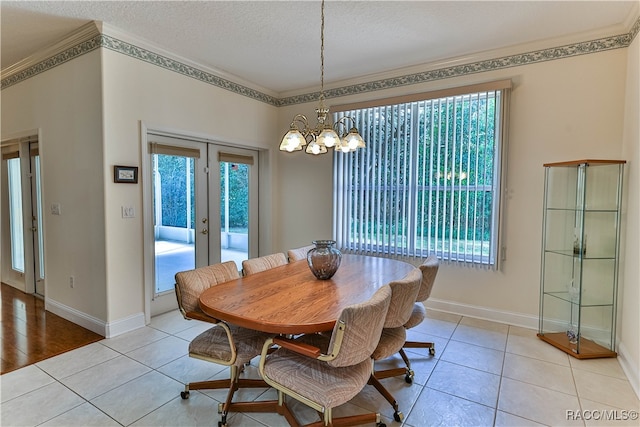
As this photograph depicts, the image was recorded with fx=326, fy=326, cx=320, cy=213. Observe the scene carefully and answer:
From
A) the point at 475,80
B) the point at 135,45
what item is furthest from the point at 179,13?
the point at 475,80

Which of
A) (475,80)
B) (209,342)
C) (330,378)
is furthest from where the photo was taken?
(475,80)

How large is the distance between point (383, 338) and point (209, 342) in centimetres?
111

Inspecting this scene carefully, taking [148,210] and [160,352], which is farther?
[148,210]

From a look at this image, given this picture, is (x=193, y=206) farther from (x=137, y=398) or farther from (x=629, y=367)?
(x=629, y=367)

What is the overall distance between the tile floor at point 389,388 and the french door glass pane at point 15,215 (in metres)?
2.77

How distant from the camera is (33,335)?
3.13m

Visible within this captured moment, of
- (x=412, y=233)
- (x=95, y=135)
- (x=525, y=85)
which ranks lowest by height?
(x=412, y=233)

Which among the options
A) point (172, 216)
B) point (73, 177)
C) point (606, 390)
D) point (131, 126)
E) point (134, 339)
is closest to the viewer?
point (606, 390)

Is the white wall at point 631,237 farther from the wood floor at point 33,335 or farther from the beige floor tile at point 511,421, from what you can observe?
the wood floor at point 33,335

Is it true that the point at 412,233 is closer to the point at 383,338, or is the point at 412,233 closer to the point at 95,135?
the point at 383,338

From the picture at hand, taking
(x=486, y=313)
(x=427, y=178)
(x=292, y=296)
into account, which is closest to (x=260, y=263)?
(x=292, y=296)

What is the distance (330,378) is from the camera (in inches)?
64.5

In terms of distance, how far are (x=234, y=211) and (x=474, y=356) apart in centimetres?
332

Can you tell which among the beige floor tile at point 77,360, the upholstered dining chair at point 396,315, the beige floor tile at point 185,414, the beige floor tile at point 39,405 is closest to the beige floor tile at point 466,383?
the upholstered dining chair at point 396,315
